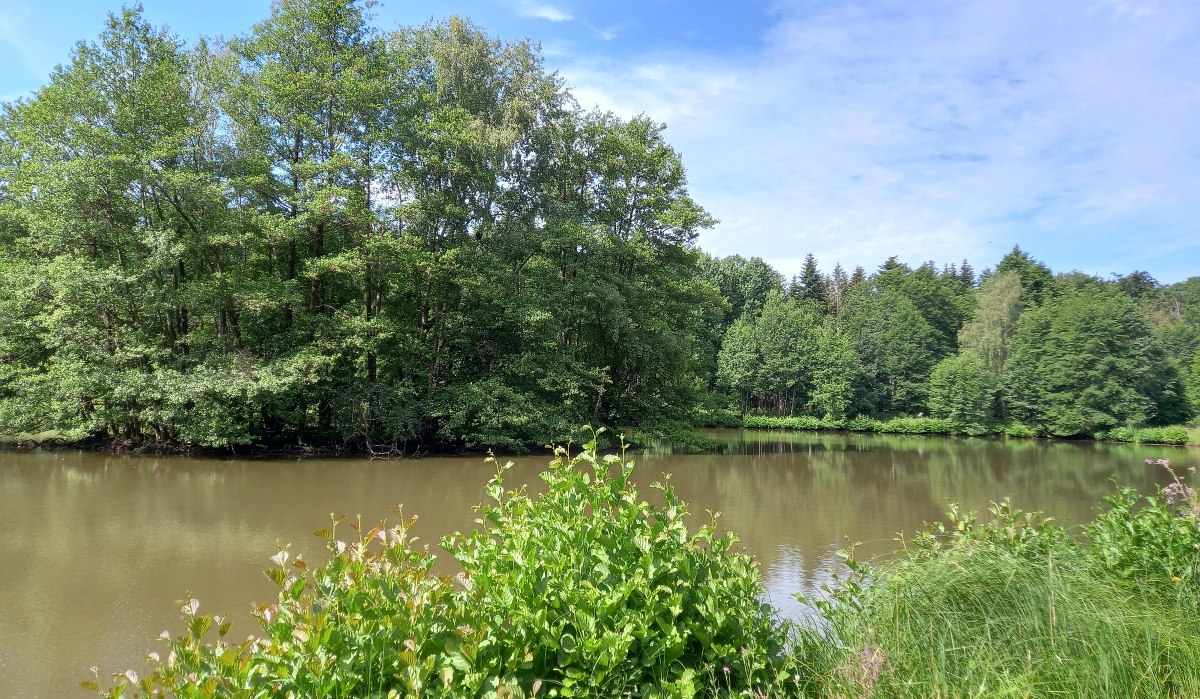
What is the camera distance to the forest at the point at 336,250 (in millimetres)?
15891

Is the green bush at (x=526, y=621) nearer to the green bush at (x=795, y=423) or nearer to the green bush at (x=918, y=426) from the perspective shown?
the green bush at (x=795, y=423)

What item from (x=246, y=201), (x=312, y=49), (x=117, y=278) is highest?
(x=312, y=49)

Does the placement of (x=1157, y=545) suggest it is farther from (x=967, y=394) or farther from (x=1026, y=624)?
(x=967, y=394)

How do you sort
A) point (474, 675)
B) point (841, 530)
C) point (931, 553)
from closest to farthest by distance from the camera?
point (474, 675) → point (931, 553) → point (841, 530)

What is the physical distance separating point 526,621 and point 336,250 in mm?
18507

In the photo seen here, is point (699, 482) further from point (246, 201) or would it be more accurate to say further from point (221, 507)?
point (246, 201)

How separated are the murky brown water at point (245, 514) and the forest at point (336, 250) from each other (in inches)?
83.1

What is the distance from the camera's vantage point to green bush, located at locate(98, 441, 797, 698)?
5.72 ft

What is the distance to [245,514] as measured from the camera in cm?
988

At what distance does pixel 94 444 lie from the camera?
1761 cm

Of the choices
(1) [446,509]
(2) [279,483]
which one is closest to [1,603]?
(1) [446,509]

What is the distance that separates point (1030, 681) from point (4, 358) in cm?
2385

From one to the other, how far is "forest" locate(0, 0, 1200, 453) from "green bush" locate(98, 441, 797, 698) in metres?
15.5

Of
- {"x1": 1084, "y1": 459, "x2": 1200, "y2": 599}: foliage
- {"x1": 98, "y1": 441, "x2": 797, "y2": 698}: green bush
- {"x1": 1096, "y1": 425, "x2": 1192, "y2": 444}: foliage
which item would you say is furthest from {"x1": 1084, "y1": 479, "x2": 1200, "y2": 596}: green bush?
{"x1": 1096, "y1": 425, "x2": 1192, "y2": 444}: foliage
